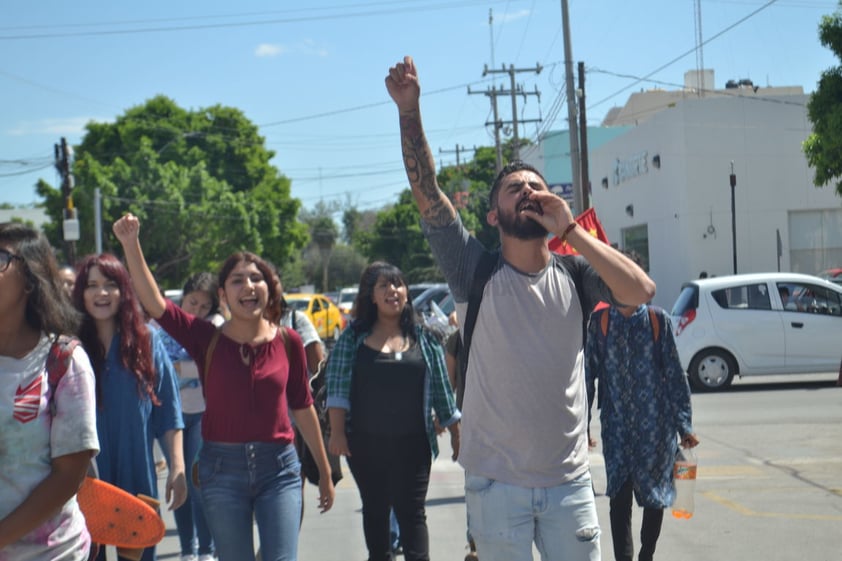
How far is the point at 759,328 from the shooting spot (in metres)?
15.3

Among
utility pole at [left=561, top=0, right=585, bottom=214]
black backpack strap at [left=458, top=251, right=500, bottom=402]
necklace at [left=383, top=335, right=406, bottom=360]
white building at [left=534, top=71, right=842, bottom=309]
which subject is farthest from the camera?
white building at [left=534, top=71, right=842, bottom=309]

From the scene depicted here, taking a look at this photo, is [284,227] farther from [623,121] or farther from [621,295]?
[621,295]

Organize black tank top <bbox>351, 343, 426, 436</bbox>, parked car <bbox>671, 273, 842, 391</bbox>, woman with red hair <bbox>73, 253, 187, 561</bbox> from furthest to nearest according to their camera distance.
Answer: parked car <bbox>671, 273, 842, 391</bbox> < black tank top <bbox>351, 343, 426, 436</bbox> < woman with red hair <bbox>73, 253, 187, 561</bbox>

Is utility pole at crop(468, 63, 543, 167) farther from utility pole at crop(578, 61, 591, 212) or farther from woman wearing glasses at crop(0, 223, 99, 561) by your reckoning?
woman wearing glasses at crop(0, 223, 99, 561)

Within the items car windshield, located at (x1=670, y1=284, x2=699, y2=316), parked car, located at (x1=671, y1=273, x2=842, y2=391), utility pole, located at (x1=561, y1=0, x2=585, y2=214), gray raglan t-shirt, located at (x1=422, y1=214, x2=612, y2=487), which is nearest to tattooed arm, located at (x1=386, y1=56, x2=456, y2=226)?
gray raglan t-shirt, located at (x1=422, y1=214, x2=612, y2=487)

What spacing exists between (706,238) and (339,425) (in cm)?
2848

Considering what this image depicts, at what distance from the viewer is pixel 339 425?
5.68m

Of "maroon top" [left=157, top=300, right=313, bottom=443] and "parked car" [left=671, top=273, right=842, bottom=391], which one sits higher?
"maroon top" [left=157, top=300, right=313, bottom=443]

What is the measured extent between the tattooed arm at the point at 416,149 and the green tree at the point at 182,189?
130ft

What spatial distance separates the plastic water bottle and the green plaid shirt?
1291 millimetres

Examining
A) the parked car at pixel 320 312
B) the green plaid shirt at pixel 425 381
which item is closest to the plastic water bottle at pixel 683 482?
the green plaid shirt at pixel 425 381

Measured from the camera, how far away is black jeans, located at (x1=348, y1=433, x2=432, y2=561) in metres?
5.48

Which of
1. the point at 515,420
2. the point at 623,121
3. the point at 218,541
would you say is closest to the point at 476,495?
the point at 515,420

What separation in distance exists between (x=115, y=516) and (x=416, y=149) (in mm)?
1718
